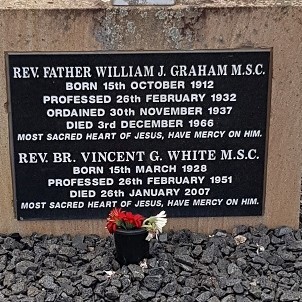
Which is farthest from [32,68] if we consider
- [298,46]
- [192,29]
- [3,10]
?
[298,46]

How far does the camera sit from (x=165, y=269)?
4453mm

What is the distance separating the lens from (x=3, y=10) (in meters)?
4.55

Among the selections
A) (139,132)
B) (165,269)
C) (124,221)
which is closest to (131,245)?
(124,221)

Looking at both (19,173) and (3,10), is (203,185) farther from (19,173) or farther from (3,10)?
(3,10)

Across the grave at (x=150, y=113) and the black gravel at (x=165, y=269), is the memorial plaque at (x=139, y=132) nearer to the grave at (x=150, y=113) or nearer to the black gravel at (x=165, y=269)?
the grave at (x=150, y=113)

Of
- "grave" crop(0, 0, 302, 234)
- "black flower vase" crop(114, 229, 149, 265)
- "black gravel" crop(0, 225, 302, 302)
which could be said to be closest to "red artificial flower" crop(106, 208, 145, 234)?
"black flower vase" crop(114, 229, 149, 265)

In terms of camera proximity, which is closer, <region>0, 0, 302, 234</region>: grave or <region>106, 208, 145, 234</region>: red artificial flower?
<region>106, 208, 145, 234</region>: red artificial flower

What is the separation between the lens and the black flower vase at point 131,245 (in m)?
4.41

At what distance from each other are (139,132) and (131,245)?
2.49 feet

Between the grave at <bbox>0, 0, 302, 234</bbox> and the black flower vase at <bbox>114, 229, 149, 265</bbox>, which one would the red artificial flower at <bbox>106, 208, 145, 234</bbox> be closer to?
the black flower vase at <bbox>114, 229, 149, 265</bbox>

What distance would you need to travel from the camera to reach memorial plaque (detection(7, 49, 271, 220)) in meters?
4.67

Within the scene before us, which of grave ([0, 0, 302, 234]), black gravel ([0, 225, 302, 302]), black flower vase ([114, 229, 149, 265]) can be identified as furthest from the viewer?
grave ([0, 0, 302, 234])

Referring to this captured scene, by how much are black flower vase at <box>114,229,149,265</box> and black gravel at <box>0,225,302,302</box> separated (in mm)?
52

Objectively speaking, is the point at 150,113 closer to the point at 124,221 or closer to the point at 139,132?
the point at 139,132
